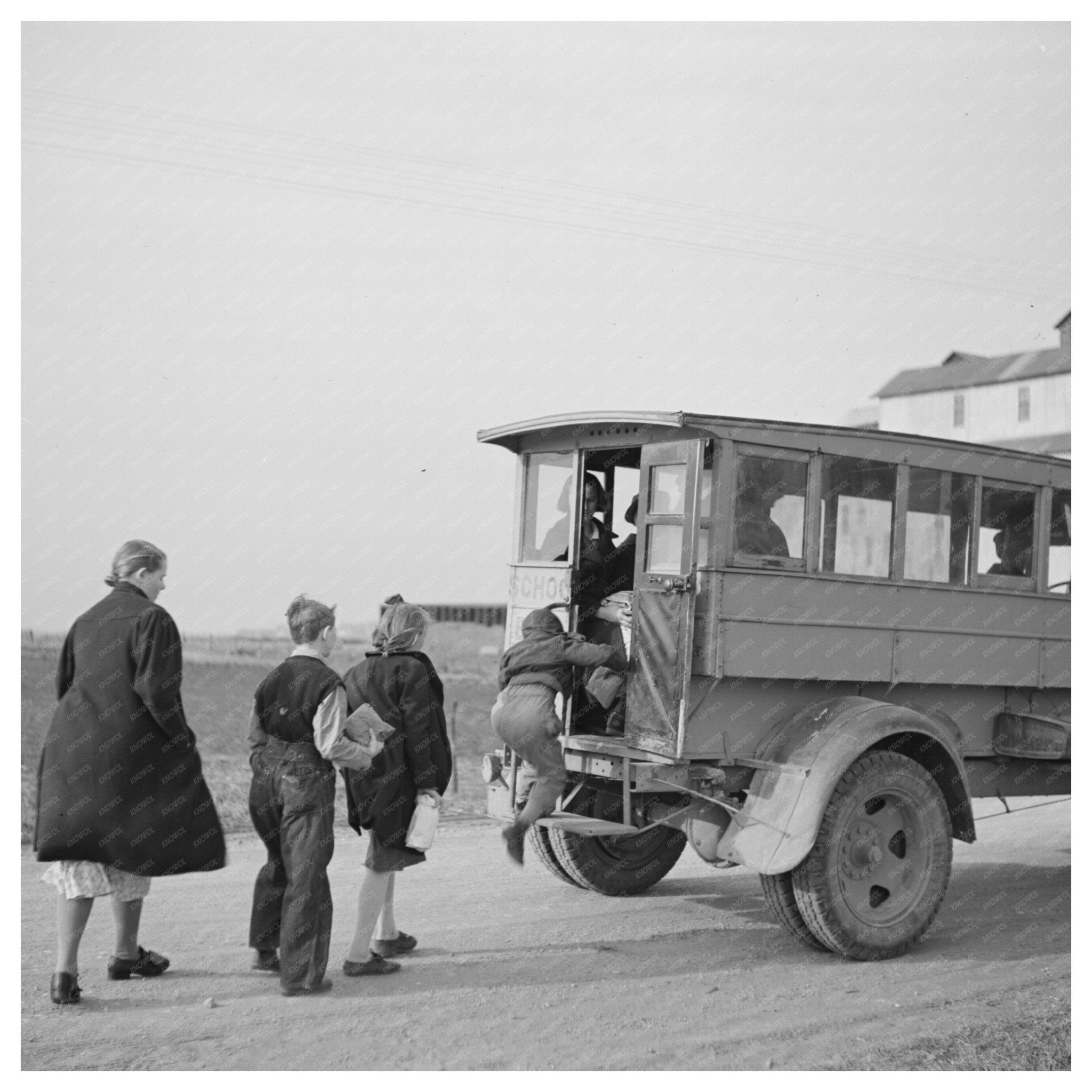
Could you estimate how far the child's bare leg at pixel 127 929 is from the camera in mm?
5507

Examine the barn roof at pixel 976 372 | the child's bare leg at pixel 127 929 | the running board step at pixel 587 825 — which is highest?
the barn roof at pixel 976 372

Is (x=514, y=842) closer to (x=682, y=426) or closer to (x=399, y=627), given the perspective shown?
(x=399, y=627)

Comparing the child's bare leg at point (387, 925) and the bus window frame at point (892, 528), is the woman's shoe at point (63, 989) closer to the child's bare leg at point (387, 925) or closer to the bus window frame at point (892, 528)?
the child's bare leg at point (387, 925)

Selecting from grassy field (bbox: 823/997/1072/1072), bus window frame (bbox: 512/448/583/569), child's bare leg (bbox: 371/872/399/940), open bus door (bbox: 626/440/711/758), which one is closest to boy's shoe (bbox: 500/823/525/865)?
child's bare leg (bbox: 371/872/399/940)

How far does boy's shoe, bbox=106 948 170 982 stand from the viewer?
5.53 metres

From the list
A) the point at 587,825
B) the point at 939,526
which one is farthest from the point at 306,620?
the point at 939,526

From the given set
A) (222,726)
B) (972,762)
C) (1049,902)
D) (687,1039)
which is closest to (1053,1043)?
(687,1039)

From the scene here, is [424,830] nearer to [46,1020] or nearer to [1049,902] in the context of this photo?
[46,1020]

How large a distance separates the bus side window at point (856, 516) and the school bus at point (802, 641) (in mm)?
14

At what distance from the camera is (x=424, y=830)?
18.8 feet

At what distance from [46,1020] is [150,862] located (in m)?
0.71

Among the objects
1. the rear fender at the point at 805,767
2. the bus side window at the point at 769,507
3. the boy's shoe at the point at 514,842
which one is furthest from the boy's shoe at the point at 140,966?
the bus side window at the point at 769,507

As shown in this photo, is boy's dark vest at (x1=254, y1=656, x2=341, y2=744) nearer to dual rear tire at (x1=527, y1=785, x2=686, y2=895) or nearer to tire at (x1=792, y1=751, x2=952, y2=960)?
dual rear tire at (x1=527, y1=785, x2=686, y2=895)

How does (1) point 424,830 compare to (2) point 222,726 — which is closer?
(1) point 424,830
